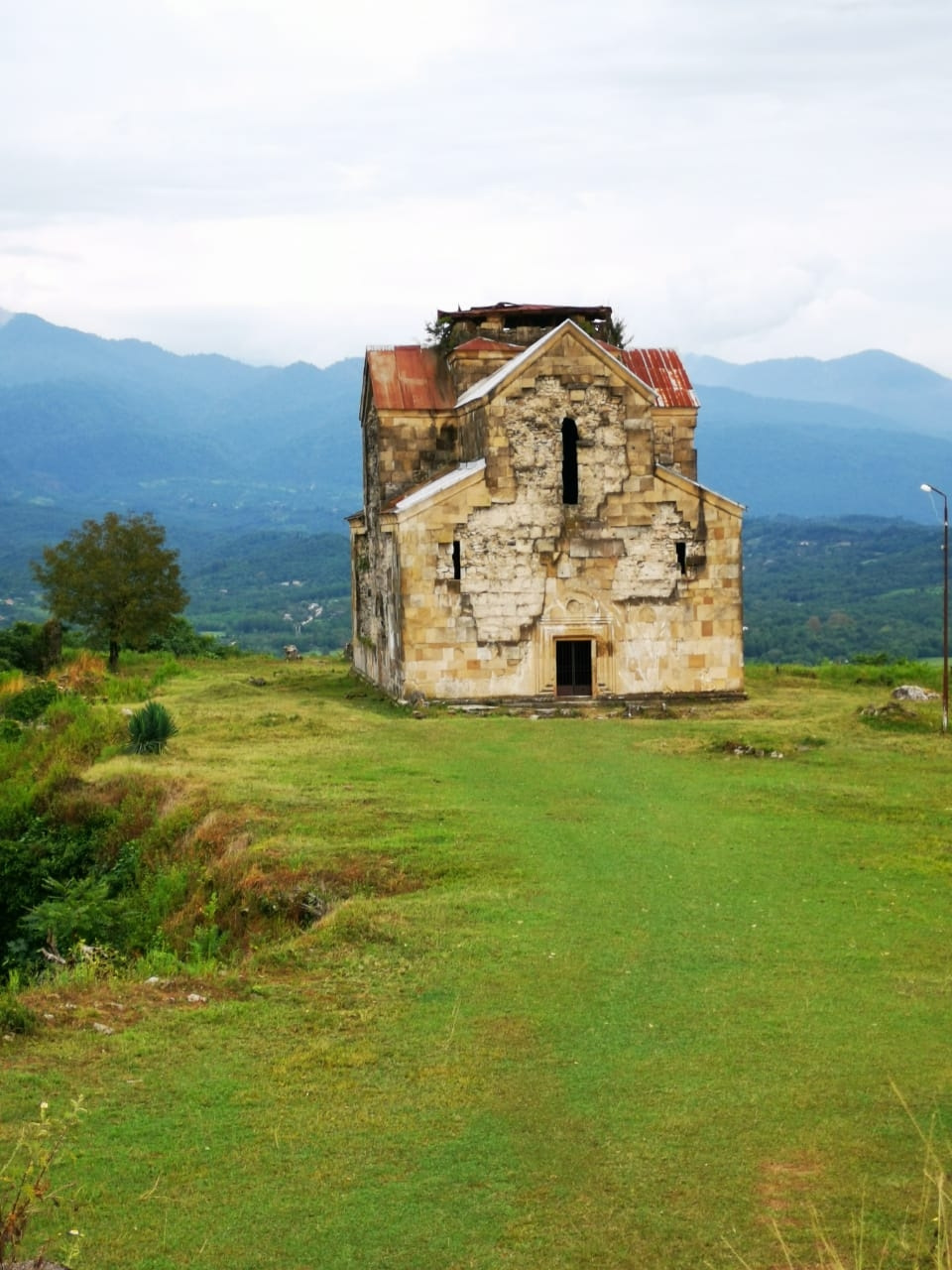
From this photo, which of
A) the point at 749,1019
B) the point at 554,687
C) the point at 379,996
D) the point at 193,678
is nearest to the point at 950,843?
the point at 749,1019

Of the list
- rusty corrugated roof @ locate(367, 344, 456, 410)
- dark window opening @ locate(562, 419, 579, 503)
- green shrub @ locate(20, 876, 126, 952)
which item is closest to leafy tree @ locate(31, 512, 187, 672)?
rusty corrugated roof @ locate(367, 344, 456, 410)

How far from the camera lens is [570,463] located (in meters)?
27.9

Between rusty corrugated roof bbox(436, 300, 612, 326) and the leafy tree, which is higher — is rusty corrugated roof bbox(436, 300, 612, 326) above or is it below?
above

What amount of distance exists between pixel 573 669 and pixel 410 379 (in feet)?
26.5

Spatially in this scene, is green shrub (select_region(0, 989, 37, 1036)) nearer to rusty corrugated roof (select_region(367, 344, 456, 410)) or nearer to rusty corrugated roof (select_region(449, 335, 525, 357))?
rusty corrugated roof (select_region(367, 344, 456, 410))

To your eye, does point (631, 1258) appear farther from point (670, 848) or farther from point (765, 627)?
point (765, 627)

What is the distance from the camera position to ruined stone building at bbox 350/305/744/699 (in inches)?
1076

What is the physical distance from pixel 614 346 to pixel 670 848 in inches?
839

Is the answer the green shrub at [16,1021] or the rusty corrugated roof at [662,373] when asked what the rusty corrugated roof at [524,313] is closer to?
the rusty corrugated roof at [662,373]

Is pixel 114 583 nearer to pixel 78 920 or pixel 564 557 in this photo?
pixel 564 557

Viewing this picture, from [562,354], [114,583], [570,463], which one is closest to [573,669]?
[570,463]

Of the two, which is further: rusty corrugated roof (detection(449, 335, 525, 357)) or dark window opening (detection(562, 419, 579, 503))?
rusty corrugated roof (detection(449, 335, 525, 357))

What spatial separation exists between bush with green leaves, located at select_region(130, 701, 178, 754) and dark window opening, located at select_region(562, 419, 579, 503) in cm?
941

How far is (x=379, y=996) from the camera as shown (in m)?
10.4
